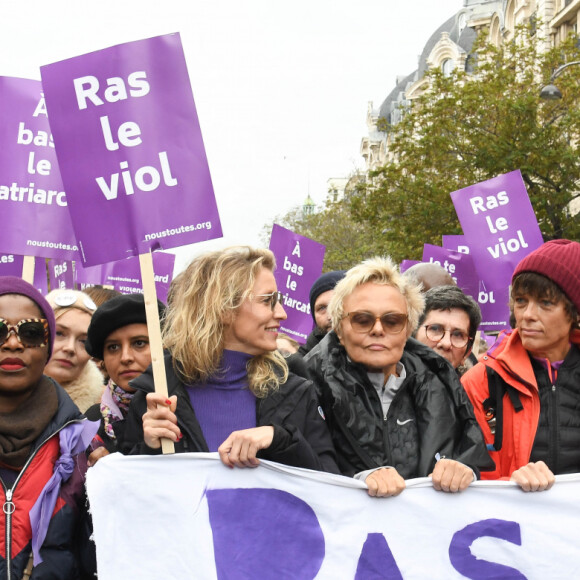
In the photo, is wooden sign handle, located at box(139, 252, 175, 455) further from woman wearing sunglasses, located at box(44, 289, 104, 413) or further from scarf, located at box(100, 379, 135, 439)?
woman wearing sunglasses, located at box(44, 289, 104, 413)

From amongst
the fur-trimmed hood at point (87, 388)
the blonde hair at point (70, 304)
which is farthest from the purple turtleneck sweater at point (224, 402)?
the blonde hair at point (70, 304)

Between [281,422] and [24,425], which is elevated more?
[24,425]

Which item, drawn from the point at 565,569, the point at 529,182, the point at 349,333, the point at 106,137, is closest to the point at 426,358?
the point at 349,333

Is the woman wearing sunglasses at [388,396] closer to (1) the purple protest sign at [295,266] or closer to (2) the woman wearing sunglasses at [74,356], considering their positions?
(2) the woman wearing sunglasses at [74,356]

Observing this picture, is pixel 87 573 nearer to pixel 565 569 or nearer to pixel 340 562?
pixel 340 562

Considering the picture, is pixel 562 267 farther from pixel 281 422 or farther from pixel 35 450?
pixel 35 450

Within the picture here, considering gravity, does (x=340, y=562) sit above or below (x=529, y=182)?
below

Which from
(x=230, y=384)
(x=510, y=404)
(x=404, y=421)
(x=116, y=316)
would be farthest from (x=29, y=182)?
(x=510, y=404)

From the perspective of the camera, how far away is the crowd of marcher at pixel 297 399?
119 inches

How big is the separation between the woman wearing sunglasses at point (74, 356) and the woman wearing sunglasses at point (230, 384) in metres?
1.37

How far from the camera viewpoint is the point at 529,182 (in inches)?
864

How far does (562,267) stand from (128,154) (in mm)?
1578

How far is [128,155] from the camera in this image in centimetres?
322

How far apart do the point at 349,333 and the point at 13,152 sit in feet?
8.75
